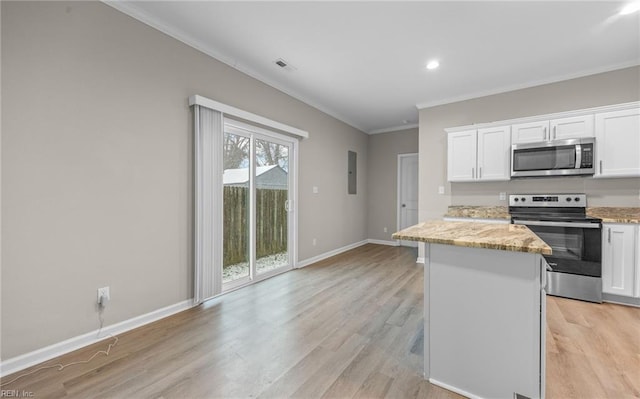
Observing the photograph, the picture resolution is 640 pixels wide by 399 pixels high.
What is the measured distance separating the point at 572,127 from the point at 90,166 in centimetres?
502

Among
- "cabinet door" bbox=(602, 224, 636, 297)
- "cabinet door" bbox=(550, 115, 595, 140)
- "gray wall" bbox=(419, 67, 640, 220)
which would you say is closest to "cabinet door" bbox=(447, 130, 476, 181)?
"gray wall" bbox=(419, 67, 640, 220)

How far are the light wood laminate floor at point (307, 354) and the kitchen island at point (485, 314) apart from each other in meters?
0.21

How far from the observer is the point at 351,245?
571cm

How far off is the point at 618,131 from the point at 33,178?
5.48 metres

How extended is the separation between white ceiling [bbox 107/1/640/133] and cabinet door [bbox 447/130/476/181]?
730 millimetres

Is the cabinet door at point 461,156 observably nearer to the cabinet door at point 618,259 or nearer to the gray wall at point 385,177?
the cabinet door at point 618,259

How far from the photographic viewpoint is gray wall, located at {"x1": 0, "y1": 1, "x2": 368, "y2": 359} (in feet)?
5.68

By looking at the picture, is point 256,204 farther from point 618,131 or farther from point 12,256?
point 618,131

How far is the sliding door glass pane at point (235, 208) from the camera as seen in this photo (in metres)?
3.17

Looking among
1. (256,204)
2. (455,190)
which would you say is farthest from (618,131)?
(256,204)

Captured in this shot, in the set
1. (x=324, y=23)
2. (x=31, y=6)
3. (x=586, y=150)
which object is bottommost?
(x=586, y=150)

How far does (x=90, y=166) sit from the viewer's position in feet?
6.69

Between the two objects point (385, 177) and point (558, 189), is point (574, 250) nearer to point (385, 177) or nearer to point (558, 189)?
point (558, 189)

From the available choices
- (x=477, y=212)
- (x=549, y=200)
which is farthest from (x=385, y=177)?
(x=549, y=200)
